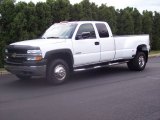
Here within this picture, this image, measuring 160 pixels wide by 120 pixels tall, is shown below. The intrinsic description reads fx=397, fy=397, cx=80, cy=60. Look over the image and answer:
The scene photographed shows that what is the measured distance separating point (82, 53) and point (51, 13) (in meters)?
6.25

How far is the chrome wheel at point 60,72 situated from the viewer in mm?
12125

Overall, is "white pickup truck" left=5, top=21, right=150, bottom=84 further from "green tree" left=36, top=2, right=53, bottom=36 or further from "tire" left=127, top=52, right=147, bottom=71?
"green tree" left=36, top=2, right=53, bottom=36

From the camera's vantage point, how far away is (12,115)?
8312mm

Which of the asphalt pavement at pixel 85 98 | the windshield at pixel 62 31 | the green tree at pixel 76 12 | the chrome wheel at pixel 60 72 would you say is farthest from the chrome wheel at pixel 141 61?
the green tree at pixel 76 12

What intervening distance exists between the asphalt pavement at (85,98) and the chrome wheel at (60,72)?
286 millimetres

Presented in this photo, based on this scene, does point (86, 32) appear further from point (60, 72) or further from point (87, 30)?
point (60, 72)

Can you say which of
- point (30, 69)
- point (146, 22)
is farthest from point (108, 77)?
point (146, 22)

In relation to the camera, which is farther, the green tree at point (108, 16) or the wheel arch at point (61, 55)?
the green tree at point (108, 16)

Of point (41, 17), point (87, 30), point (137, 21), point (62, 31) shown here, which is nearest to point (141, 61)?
point (87, 30)

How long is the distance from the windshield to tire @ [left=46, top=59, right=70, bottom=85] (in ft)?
3.31

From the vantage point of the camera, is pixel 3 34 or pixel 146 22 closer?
pixel 3 34

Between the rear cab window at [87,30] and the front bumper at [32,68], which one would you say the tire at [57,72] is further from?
the rear cab window at [87,30]

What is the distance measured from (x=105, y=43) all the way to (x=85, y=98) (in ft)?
13.4

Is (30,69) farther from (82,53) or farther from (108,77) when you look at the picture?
(108,77)
